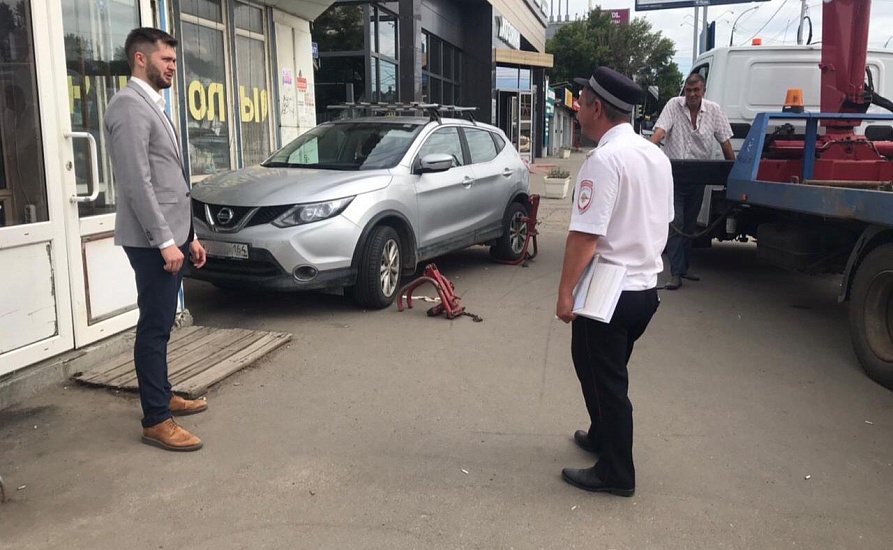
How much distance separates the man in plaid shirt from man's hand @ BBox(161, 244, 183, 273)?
5033mm

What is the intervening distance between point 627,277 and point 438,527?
1280 millimetres

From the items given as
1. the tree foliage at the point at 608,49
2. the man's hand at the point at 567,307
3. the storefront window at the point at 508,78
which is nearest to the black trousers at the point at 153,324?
the man's hand at the point at 567,307

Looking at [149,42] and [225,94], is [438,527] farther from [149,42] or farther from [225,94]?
[225,94]

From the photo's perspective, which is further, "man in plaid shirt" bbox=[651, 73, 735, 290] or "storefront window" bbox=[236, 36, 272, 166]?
"storefront window" bbox=[236, 36, 272, 166]

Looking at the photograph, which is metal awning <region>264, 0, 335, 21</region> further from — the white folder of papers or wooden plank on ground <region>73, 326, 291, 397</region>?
the white folder of papers

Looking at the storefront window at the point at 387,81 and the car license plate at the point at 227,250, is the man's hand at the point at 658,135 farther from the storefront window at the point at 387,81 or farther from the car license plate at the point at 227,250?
the storefront window at the point at 387,81

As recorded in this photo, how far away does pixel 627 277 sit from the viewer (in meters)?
3.04

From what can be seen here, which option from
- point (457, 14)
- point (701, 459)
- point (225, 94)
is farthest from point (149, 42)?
point (457, 14)

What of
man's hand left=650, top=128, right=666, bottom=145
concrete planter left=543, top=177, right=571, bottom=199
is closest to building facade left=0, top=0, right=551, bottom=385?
concrete planter left=543, top=177, right=571, bottom=199

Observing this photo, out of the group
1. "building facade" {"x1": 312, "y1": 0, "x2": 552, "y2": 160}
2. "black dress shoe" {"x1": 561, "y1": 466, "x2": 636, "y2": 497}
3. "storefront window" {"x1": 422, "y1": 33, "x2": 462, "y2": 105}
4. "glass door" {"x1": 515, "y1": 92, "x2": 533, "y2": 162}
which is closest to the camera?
"black dress shoe" {"x1": 561, "y1": 466, "x2": 636, "y2": 497}

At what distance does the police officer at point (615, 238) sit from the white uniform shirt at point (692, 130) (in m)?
4.40

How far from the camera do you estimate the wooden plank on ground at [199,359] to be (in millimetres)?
4465

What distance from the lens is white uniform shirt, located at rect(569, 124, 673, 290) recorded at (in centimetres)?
290

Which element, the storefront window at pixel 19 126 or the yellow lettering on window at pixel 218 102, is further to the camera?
the yellow lettering on window at pixel 218 102
